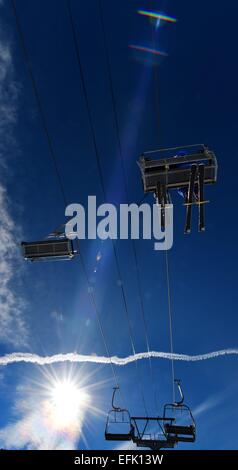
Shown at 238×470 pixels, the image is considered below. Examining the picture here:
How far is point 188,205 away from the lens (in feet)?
25.3

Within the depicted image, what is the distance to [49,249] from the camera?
28.7ft

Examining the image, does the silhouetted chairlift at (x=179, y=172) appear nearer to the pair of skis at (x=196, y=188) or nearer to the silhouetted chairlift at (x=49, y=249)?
the pair of skis at (x=196, y=188)

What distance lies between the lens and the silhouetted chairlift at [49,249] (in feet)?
28.5

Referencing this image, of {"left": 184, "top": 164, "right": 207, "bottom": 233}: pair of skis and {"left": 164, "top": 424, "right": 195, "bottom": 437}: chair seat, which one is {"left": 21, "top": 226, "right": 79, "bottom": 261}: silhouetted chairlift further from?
{"left": 164, "top": 424, "right": 195, "bottom": 437}: chair seat

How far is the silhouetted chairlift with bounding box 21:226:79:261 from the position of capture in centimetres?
868

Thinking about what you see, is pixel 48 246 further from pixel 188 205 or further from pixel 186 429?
pixel 186 429

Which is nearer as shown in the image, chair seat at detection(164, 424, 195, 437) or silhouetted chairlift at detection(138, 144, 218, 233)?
silhouetted chairlift at detection(138, 144, 218, 233)

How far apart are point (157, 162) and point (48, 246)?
146 inches

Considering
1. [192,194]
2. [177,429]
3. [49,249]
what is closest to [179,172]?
[192,194]

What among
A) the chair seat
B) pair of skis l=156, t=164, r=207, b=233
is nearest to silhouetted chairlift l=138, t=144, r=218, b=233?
pair of skis l=156, t=164, r=207, b=233

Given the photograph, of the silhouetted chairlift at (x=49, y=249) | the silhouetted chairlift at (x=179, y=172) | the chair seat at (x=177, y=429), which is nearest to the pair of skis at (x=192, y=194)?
the silhouetted chairlift at (x=179, y=172)

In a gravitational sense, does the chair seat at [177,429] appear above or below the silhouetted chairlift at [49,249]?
below

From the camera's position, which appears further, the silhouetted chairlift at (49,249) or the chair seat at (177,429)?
the chair seat at (177,429)

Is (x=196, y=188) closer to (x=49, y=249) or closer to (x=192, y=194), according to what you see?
(x=192, y=194)
